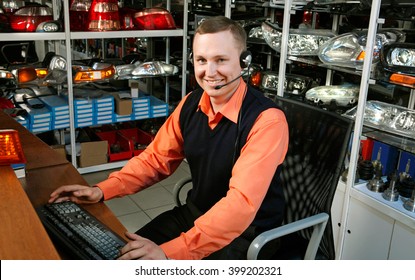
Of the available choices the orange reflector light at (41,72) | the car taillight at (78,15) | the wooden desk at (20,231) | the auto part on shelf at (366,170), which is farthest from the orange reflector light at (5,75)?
the auto part on shelf at (366,170)

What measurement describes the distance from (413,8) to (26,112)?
116 inches

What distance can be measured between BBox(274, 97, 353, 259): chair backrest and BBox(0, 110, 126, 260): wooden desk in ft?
2.53

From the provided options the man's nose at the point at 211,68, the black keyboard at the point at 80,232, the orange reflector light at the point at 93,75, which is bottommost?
the black keyboard at the point at 80,232

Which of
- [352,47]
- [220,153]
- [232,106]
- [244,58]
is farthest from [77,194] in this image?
[352,47]

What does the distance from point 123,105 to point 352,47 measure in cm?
214

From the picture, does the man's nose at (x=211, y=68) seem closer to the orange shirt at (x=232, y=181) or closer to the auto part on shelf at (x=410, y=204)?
the orange shirt at (x=232, y=181)

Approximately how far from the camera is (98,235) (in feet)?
4.19

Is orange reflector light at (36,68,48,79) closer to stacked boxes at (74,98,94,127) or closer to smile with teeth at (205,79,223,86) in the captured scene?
stacked boxes at (74,98,94,127)

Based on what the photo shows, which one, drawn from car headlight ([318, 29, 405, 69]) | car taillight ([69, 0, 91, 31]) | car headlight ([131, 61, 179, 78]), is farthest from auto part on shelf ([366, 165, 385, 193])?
car taillight ([69, 0, 91, 31])

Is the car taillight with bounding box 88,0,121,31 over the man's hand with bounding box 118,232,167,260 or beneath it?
over

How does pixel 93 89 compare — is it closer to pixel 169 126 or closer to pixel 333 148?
pixel 169 126

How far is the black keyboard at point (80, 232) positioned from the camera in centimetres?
120

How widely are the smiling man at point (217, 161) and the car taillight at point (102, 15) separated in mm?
2184

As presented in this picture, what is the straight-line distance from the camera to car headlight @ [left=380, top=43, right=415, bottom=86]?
229 centimetres
